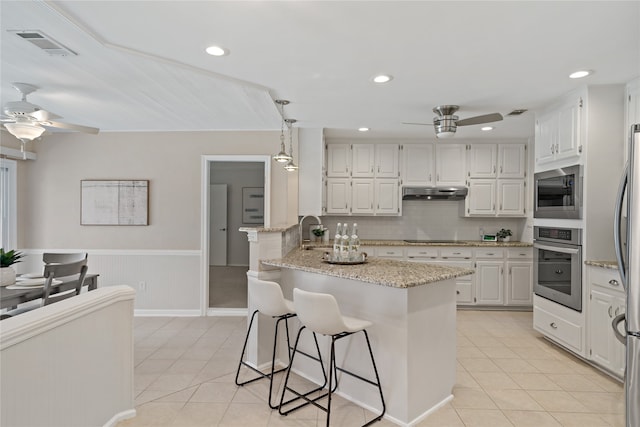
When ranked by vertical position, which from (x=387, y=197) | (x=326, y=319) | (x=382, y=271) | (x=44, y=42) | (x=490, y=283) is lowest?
(x=490, y=283)

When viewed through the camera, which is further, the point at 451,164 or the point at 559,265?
the point at 451,164

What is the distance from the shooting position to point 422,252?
16.4 feet

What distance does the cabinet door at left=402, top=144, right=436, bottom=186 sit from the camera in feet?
17.3

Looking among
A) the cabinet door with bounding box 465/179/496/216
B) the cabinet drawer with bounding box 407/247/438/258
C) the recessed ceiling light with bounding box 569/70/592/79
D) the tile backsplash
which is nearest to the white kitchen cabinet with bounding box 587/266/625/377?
the recessed ceiling light with bounding box 569/70/592/79

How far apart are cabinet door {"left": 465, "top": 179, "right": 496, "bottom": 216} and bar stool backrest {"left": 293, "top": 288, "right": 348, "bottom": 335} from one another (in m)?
3.79

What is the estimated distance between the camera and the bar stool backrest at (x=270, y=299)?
2508 millimetres

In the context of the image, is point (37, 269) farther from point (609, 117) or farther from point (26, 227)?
point (609, 117)

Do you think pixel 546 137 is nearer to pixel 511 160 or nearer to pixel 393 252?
pixel 511 160

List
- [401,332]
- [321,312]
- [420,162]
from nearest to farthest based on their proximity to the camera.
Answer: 1. [321,312]
2. [401,332]
3. [420,162]

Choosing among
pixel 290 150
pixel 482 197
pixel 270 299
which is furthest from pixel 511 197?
pixel 270 299

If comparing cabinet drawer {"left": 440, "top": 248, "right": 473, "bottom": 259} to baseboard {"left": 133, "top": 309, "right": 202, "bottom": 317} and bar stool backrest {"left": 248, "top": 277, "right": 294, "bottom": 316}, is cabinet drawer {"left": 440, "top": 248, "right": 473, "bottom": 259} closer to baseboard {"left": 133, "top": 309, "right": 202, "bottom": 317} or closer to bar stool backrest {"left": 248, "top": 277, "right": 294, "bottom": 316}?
bar stool backrest {"left": 248, "top": 277, "right": 294, "bottom": 316}

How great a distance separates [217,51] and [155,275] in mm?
3316

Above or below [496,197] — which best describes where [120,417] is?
below

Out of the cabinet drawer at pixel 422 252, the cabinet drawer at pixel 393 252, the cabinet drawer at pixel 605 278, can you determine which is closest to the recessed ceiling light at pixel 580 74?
the cabinet drawer at pixel 605 278
